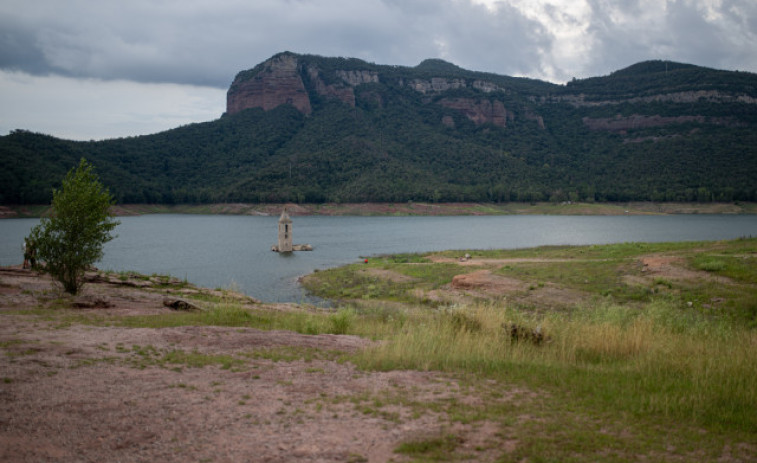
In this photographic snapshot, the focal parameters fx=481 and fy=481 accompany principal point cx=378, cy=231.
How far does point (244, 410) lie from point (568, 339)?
22.3ft

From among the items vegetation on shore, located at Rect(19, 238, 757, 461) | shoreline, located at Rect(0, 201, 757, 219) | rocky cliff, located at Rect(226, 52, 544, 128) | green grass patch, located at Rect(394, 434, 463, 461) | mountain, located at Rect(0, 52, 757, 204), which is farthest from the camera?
rocky cliff, located at Rect(226, 52, 544, 128)

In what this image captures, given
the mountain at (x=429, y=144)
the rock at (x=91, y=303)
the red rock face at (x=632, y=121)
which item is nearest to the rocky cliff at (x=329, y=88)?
the mountain at (x=429, y=144)

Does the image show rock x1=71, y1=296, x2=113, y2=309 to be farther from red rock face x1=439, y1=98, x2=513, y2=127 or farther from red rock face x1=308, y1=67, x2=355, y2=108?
red rock face x1=439, y1=98, x2=513, y2=127

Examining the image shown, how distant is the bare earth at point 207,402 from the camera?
16.6 feet

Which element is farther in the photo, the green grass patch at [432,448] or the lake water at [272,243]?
the lake water at [272,243]

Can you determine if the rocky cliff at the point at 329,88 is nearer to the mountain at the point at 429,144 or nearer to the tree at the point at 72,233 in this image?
the mountain at the point at 429,144

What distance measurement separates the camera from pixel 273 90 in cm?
17850

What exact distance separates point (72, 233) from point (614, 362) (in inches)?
650

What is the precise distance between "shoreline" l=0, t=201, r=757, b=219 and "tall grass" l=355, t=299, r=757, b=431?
94.5 meters

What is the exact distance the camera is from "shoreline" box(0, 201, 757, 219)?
101312mm

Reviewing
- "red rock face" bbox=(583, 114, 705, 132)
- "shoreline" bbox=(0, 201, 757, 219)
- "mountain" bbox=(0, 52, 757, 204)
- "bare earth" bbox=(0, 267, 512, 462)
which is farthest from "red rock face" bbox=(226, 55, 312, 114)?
"bare earth" bbox=(0, 267, 512, 462)

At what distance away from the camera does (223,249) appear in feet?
181

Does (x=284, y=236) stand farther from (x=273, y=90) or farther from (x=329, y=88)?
(x=329, y=88)

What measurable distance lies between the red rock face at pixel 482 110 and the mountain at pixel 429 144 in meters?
0.51
